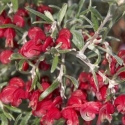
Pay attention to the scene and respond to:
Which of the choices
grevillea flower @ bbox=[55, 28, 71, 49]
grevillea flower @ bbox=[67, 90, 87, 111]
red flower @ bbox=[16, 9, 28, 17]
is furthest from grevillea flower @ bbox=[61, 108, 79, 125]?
red flower @ bbox=[16, 9, 28, 17]

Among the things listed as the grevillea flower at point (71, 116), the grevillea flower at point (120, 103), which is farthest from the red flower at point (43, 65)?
the grevillea flower at point (120, 103)

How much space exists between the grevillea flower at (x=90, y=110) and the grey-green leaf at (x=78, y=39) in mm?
231

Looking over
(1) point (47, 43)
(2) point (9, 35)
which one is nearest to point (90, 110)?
(1) point (47, 43)

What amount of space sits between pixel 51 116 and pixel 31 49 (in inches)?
10.2

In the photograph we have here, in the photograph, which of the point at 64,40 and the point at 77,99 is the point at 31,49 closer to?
the point at 64,40

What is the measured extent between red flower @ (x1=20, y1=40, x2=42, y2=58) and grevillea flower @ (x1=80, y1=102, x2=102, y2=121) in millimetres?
268

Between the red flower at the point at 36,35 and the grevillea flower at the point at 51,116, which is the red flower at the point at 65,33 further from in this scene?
the grevillea flower at the point at 51,116

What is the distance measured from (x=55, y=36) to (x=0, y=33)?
276 millimetres

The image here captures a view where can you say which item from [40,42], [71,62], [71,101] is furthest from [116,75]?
[71,62]

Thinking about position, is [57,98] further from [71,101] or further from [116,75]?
[116,75]

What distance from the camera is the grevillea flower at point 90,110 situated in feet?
4.64

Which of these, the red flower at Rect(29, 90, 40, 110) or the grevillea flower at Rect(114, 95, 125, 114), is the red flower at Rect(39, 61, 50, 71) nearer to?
the red flower at Rect(29, 90, 40, 110)

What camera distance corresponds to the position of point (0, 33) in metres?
1.64

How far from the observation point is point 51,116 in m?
1.43
